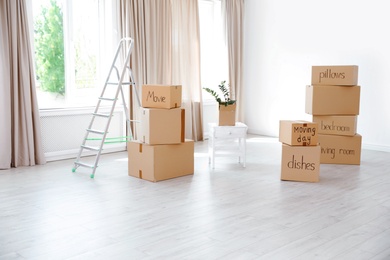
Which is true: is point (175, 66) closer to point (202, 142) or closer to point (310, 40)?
point (202, 142)

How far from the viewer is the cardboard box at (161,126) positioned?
4961 millimetres

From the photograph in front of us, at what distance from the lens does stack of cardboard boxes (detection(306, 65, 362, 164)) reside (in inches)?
233

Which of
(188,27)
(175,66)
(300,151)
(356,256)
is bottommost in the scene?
(356,256)

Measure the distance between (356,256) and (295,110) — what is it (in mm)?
5196

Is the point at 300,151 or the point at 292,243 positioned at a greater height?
the point at 300,151

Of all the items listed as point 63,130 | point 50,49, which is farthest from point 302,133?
point 50,49

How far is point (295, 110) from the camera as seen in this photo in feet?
26.6

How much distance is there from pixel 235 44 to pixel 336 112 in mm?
2920

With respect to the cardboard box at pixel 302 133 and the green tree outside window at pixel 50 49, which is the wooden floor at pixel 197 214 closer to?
the cardboard box at pixel 302 133

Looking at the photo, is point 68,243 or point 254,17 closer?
point 68,243

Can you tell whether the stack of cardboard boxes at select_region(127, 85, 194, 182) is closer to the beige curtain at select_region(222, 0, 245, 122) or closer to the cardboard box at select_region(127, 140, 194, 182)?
the cardboard box at select_region(127, 140, 194, 182)

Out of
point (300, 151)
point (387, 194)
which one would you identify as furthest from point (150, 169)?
point (387, 194)

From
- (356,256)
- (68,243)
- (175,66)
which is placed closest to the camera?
(356,256)

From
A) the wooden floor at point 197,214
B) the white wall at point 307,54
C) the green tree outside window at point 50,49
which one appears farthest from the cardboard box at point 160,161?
the white wall at point 307,54
